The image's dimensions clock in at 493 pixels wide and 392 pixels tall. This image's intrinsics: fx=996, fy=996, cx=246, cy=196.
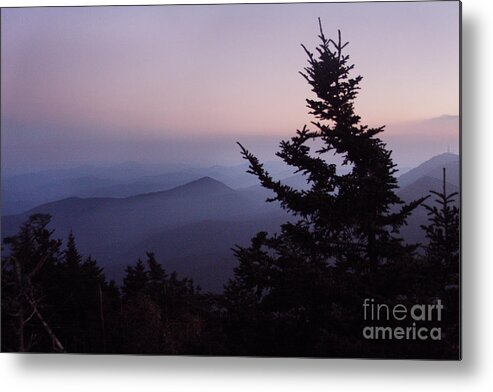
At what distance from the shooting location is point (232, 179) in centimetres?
431

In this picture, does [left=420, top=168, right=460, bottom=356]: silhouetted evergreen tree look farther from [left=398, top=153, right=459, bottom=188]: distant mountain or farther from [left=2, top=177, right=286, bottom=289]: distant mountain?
[left=2, top=177, right=286, bottom=289]: distant mountain

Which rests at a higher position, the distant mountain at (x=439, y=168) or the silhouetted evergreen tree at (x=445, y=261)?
the distant mountain at (x=439, y=168)

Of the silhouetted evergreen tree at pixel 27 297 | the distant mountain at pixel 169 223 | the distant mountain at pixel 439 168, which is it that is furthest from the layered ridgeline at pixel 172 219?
the distant mountain at pixel 439 168

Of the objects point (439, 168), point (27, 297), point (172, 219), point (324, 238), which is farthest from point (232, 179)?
point (27, 297)

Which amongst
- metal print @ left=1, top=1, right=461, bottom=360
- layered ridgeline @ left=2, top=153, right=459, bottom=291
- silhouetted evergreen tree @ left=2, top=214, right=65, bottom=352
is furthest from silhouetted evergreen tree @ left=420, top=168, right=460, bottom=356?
silhouetted evergreen tree @ left=2, top=214, right=65, bottom=352

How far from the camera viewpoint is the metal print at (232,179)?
4.21 metres

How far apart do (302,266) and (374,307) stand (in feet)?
1.16

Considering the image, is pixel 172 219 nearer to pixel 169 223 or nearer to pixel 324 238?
pixel 169 223

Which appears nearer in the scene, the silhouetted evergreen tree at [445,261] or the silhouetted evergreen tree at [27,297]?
the silhouetted evergreen tree at [445,261]

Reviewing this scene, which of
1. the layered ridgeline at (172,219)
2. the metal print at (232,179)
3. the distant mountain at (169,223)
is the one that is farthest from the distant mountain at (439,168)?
the distant mountain at (169,223)

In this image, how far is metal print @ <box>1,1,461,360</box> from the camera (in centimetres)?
421

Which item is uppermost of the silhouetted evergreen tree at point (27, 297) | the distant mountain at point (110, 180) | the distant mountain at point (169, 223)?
the distant mountain at point (110, 180)

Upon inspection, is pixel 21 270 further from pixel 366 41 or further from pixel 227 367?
pixel 366 41

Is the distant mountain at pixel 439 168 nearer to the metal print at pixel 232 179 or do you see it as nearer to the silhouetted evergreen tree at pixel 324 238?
the metal print at pixel 232 179
